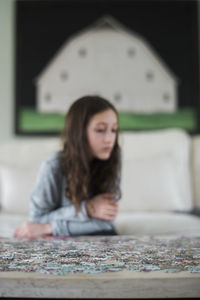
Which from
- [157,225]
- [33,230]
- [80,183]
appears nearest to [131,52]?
[157,225]

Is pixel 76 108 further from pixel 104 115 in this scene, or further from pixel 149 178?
pixel 149 178

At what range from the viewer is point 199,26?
103 inches

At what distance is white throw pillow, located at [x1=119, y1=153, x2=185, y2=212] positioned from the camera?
185 cm

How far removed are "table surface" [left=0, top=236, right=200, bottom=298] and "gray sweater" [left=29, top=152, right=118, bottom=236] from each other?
14.1 inches

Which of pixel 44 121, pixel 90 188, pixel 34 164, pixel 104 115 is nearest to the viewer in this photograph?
pixel 104 115

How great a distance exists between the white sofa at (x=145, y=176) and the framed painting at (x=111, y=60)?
0.44 m

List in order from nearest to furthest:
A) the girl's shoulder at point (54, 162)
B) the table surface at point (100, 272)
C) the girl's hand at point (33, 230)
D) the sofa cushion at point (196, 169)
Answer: the table surface at point (100, 272) → the girl's hand at point (33, 230) → the girl's shoulder at point (54, 162) → the sofa cushion at point (196, 169)

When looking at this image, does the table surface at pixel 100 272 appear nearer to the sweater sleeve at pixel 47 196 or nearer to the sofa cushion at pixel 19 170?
the sweater sleeve at pixel 47 196

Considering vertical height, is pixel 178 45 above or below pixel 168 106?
above

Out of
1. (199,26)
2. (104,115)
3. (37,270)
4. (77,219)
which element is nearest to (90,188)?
(77,219)

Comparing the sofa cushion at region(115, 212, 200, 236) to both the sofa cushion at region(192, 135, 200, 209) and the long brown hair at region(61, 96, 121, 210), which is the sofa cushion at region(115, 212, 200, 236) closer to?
the long brown hair at region(61, 96, 121, 210)

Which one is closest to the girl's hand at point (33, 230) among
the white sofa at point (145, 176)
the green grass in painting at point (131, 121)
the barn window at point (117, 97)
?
the white sofa at point (145, 176)

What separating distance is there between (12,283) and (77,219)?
60cm

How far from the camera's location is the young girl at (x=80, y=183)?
42.7 inches
